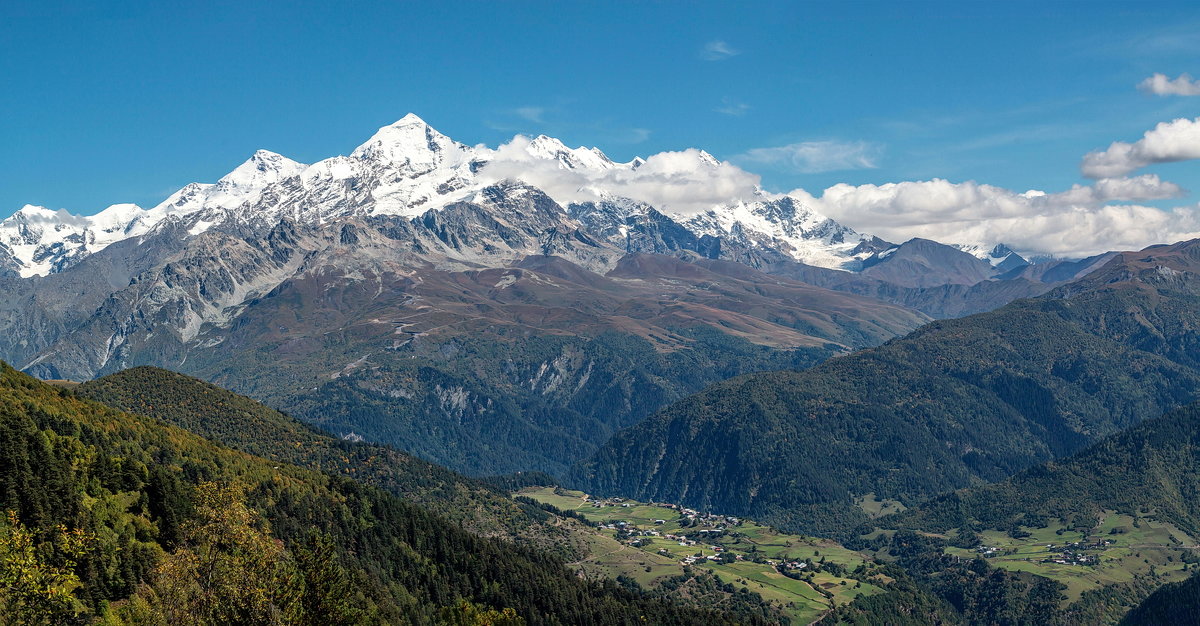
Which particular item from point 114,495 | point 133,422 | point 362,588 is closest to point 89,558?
point 114,495

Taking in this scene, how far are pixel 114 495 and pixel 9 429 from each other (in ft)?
47.7

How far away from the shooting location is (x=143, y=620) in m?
98.5

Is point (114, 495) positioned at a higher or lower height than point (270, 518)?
higher

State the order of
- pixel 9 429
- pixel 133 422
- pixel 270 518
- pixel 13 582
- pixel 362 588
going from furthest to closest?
pixel 133 422
pixel 270 518
pixel 362 588
pixel 9 429
pixel 13 582

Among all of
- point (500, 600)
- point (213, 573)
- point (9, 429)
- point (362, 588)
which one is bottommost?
point (500, 600)

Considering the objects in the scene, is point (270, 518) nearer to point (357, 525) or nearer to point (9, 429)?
point (357, 525)

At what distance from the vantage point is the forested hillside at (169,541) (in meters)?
83.4

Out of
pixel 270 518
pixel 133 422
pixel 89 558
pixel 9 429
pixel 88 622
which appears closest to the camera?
pixel 88 622

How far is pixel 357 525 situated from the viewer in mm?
195750

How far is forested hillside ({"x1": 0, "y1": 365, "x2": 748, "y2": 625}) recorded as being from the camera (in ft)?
274

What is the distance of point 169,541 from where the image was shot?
126500 millimetres

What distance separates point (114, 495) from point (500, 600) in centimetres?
8665

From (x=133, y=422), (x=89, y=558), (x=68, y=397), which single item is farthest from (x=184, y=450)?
(x=89, y=558)

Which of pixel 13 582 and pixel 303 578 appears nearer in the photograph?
pixel 13 582
